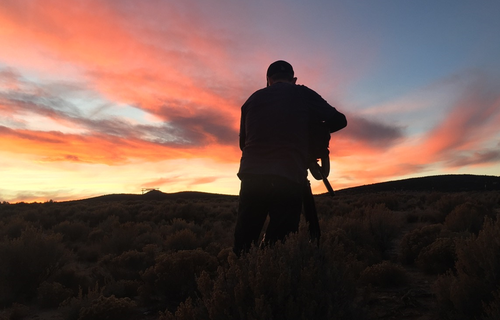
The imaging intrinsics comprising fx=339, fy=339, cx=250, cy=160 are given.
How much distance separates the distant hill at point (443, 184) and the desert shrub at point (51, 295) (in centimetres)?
5225

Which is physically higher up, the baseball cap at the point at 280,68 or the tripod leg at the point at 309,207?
the baseball cap at the point at 280,68

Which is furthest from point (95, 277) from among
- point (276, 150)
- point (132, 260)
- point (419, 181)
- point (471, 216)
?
point (419, 181)

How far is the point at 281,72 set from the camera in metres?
3.15

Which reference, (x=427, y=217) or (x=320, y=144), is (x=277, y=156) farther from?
(x=427, y=217)

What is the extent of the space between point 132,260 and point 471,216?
7.88m

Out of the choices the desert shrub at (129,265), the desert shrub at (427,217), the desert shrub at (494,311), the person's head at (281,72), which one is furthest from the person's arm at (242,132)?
the desert shrub at (427,217)

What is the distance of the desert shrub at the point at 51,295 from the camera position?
213 inches

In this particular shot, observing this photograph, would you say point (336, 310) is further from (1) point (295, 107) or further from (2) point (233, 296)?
(1) point (295, 107)

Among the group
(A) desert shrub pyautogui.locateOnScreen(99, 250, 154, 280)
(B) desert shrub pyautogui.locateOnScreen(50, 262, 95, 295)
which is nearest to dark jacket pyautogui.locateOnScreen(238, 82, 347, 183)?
(A) desert shrub pyautogui.locateOnScreen(99, 250, 154, 280)

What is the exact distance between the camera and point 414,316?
3.77 metres

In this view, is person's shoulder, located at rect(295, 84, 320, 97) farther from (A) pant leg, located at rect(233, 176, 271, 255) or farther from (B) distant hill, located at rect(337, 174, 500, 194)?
(B) distant hill, located at rect(337, 174, 500, 194)

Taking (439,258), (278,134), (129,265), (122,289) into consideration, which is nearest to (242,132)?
(278,134)

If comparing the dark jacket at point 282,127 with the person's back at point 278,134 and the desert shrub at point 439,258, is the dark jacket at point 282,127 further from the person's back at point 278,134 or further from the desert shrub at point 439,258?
the desert shrub at point 439,258

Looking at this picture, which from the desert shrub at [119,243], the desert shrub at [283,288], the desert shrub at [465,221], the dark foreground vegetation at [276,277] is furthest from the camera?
the desert shrub at [119,243]
